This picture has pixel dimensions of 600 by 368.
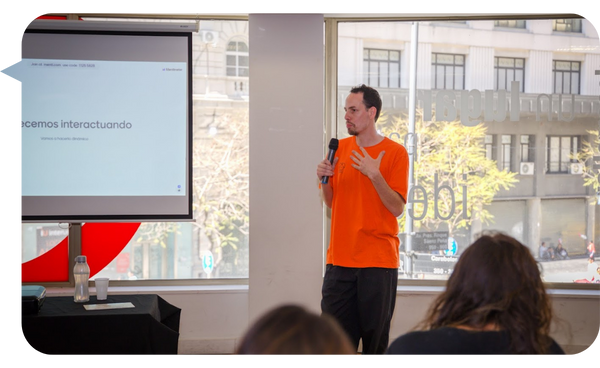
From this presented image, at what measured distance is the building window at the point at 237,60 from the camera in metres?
4.01

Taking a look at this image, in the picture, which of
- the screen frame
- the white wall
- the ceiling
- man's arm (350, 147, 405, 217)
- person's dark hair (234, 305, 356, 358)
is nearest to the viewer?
person's dark hair (234, 305, 356, 358)

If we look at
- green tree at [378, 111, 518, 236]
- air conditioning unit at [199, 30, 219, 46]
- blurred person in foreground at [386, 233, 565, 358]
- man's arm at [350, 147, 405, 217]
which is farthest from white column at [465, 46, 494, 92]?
blurred person in foreground at [386, 233, 565, 358]

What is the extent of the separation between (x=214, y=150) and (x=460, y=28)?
216 cm

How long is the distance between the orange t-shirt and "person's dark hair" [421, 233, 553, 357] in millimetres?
1230

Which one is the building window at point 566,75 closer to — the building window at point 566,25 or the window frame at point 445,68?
the building window at point 566,25

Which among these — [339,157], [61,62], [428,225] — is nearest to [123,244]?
[61,62]

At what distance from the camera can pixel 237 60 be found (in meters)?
4.02

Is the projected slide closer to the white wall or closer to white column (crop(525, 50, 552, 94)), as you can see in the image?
the white wall

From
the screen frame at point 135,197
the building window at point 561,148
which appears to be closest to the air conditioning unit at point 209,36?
the screen frame at point 135,197

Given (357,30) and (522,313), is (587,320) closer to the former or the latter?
(357,30)

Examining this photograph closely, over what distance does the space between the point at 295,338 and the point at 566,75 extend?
3912 millimetres

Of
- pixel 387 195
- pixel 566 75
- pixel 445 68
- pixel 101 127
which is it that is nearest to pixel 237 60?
pixel 101 127

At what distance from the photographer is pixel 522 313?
48.7 inches

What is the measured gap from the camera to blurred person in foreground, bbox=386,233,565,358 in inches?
46.7
